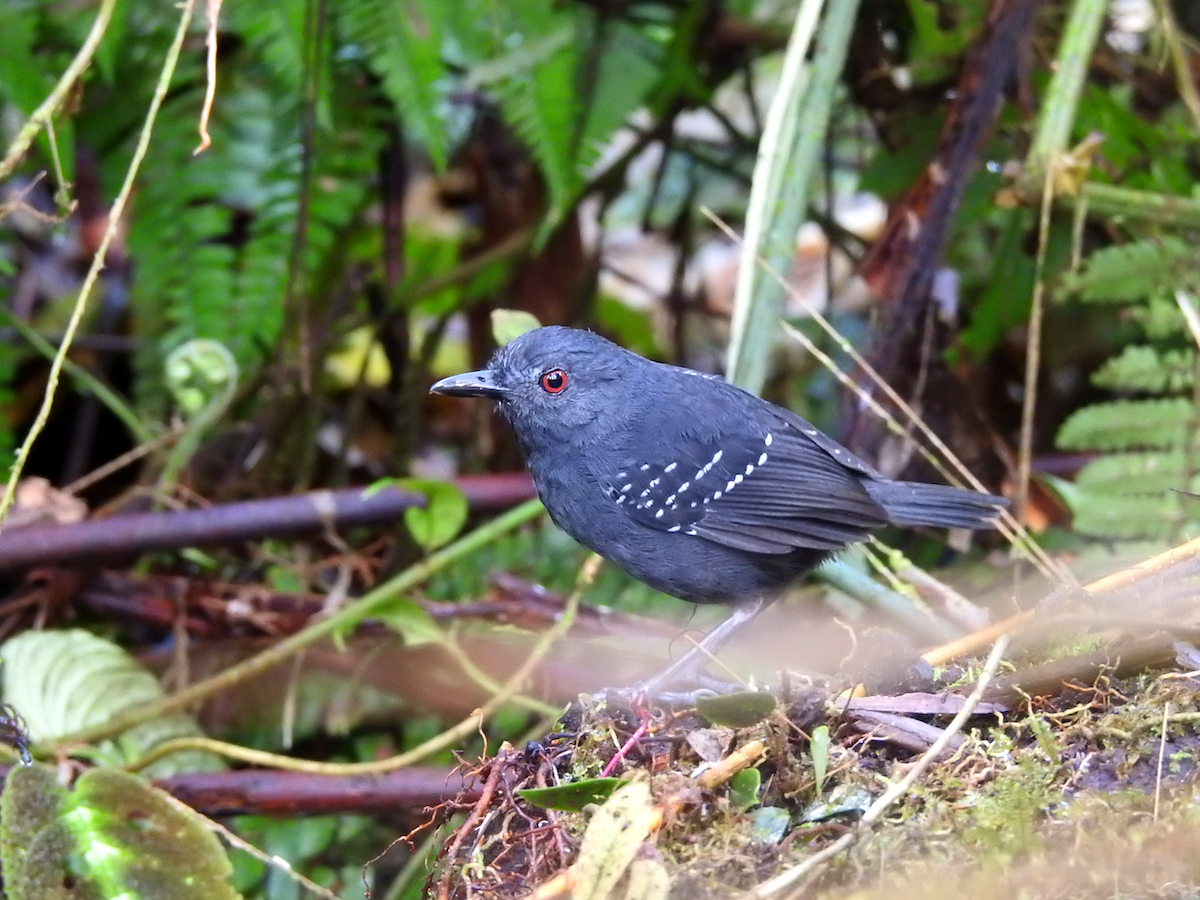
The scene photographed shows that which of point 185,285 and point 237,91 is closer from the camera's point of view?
point 185,285

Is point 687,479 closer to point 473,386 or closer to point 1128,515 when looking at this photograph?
point 473,386

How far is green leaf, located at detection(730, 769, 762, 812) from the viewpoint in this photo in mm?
2045

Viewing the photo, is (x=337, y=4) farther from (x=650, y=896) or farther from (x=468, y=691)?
(x=650, y=896)

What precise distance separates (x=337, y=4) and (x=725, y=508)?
6.41 feet

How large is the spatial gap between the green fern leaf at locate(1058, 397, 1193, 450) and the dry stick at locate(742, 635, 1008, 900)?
1337 mm

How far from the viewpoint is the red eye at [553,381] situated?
10.9ft

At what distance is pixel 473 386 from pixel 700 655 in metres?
0.93

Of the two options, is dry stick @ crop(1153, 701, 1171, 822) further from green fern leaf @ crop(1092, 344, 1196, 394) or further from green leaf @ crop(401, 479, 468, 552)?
green leaf @ crop(401, 479, 468, 552)

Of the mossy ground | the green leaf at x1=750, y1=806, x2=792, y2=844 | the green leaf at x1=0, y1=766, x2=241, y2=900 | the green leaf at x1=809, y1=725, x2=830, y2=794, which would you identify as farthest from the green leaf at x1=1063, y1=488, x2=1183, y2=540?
the green leaf at x1=0, y1=766, x2=241, y2=900

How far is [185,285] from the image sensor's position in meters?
3.99

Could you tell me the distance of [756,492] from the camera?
3.23 metres

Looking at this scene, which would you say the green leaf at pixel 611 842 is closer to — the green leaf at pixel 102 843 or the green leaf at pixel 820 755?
the green leaf at pixel 820 755

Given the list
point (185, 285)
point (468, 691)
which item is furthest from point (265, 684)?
point (185, 285)

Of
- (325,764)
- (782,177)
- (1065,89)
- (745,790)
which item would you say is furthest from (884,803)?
(1065,89)
